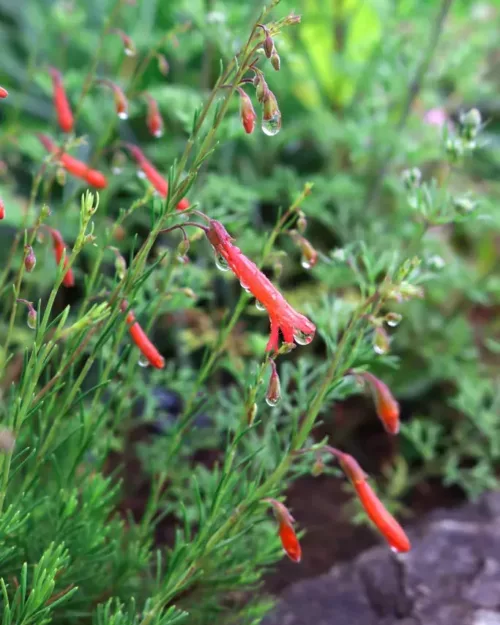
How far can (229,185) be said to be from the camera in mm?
2539

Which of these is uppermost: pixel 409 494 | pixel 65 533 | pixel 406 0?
pixel 406 0

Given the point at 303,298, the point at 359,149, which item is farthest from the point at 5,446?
the point at 359,149

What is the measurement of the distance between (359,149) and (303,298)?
60 cm

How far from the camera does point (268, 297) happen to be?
1.06m

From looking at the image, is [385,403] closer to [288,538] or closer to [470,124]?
[288,538]

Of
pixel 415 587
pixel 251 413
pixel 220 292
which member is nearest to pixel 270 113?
pixel 251 413

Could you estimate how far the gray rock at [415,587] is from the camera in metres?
1.84

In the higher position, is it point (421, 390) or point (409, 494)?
point (421, 390)

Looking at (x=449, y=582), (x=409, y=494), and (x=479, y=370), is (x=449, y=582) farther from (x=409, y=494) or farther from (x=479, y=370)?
(x=479, y=370)

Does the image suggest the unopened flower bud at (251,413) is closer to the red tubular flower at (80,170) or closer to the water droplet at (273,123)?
the water droplet at (273,123)

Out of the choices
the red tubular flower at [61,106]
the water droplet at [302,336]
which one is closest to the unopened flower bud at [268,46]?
the water droplet at [302,336]

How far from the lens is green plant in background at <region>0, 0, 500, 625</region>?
1.26 meters

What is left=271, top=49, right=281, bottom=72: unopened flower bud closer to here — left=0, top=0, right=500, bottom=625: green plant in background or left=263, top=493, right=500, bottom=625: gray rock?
left=0, top=0, right=500, bottom=625: green plant in background

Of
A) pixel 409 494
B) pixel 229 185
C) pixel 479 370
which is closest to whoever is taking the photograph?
pixel 229 185
